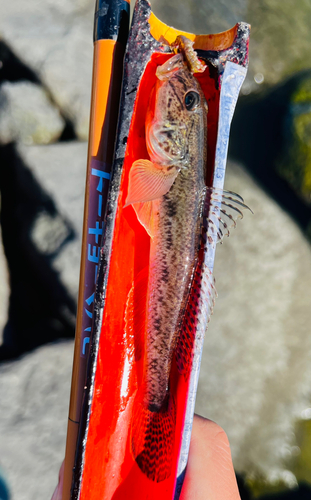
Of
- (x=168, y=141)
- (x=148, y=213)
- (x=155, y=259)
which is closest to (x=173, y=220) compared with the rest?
(x=148, y=213)

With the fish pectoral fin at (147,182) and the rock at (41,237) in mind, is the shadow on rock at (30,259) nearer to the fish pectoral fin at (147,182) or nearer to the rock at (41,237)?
the rock at (41,237)

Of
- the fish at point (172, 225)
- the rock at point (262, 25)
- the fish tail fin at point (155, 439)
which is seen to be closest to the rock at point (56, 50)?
the rock at point (262, 25)

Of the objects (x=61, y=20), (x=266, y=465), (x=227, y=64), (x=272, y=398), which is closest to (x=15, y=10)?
(x=61, y=20)

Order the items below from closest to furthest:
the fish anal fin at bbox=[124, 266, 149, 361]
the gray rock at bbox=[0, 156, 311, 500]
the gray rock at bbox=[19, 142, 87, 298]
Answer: the fish anal fin at bbox=[124, 266, 149, 361] < the gray rock at bbox=[19, 142, 87, 298] < the gray rock at bbox=[0, 156, 311, 500]

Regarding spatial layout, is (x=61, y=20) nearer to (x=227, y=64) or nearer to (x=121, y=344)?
(x=227, y=64)

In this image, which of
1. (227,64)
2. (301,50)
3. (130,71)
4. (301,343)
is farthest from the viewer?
(301,50)

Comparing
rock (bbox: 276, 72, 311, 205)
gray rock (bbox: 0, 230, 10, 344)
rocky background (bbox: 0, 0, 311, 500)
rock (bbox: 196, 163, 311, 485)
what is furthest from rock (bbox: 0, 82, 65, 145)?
rock (bbox: 276, 72, 311, 205)

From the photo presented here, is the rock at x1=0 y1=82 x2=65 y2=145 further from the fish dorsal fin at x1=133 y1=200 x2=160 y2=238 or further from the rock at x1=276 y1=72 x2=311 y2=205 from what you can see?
the rock at x1=276 y1=72 x2=311 y2=205
